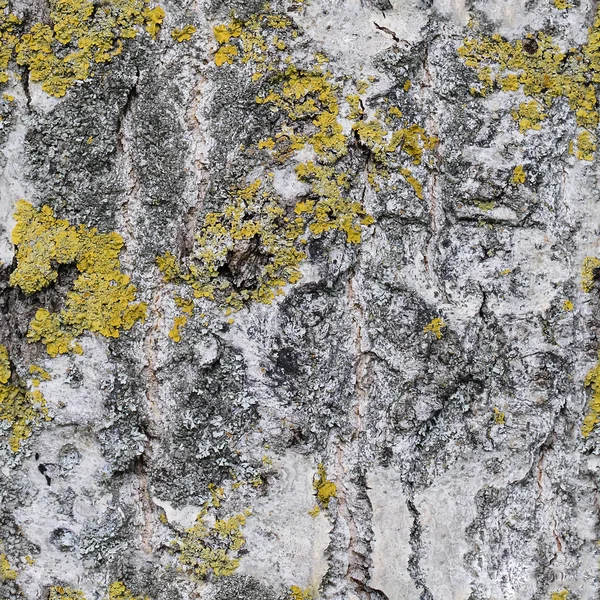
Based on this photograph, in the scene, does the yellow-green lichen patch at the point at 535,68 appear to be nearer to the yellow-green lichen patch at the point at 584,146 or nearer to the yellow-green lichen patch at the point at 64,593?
the yellow-green lichen patch at the point at 584,146

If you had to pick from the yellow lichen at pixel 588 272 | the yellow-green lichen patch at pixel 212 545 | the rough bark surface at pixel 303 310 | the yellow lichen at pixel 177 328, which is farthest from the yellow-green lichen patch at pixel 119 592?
the yellow lichen at pixel 588 272

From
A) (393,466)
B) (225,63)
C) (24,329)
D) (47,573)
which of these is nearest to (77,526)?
(47,573)

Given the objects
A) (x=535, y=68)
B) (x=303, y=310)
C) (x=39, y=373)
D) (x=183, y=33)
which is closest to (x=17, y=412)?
(x=39, y=373)

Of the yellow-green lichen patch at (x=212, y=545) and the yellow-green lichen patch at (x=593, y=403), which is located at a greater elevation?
the yellow-green lichen patch at (x=593, y=403)

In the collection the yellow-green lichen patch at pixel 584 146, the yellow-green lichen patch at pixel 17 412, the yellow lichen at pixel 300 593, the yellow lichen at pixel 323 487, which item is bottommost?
the yellow lichen at pixel 300 593

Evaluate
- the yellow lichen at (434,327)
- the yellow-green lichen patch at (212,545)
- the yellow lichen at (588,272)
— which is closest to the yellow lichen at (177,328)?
the yellow-green lichen patch at (212,545)

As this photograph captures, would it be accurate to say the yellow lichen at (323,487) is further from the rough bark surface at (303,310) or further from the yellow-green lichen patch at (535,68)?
the yellow-green lichen patch at (535,68)
